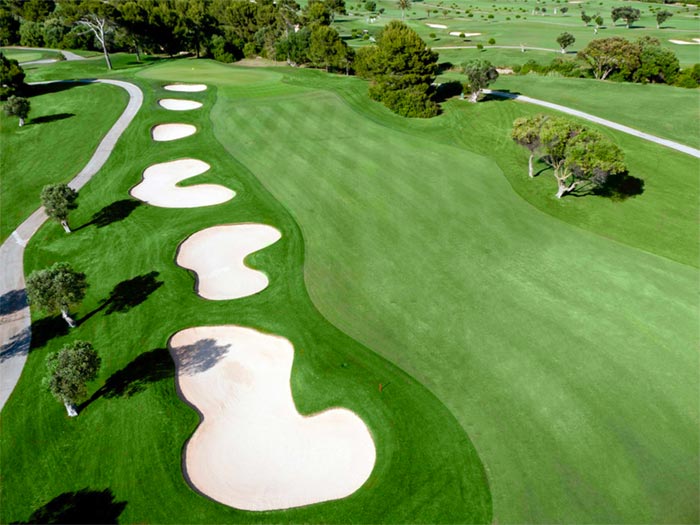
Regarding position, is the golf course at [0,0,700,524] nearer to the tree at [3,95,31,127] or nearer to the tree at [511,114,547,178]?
the tree at [3,95,31,127]

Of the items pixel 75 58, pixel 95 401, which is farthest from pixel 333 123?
pixel 75 58

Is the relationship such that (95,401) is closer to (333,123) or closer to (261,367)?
(261,367)

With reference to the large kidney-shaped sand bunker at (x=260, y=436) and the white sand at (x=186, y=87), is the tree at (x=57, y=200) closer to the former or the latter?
the large kidney-shaped sand bunker at (x=260, y=436)

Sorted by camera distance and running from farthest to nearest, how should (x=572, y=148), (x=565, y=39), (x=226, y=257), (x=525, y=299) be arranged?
(x=565, y=39), (x=572, y=148), (x=226, y=257), (x=525, y=299)

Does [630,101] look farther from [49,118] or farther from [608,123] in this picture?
[49,118]

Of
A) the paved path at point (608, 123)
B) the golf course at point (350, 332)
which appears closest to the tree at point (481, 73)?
the paved path at point (608, 123)

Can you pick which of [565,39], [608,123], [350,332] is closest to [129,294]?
[350,332]
